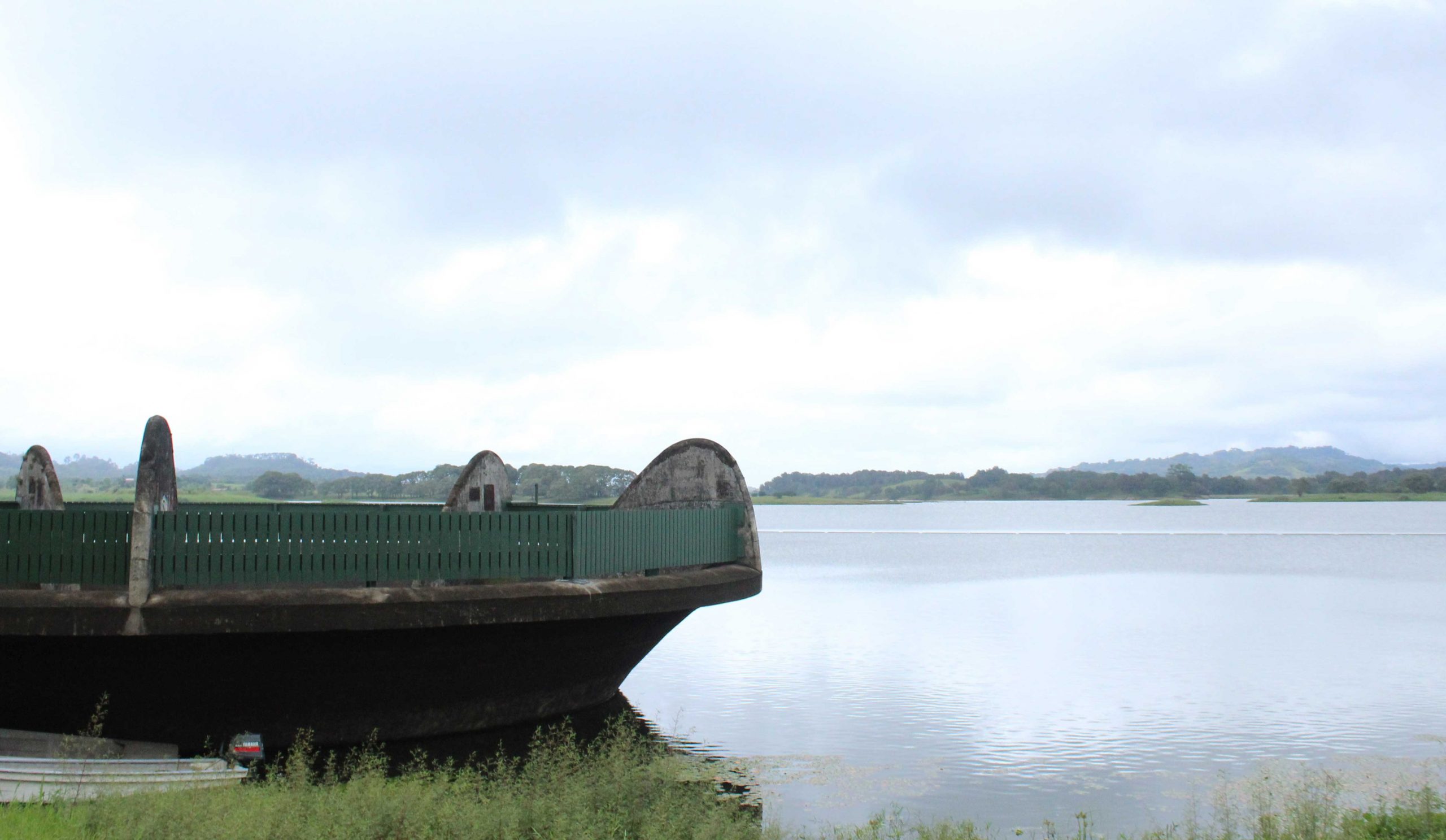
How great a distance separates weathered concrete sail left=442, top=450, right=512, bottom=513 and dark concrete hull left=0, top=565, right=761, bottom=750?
568 centimetres

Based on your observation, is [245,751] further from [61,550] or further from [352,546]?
[61,550]

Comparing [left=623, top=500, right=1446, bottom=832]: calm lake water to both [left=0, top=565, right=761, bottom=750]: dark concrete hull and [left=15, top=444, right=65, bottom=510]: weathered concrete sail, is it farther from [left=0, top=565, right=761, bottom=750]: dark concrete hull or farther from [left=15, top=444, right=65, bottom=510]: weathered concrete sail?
[left=15, top=444, right=65, bottom=510]: weathered concrete sail

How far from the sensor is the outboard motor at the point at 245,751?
39.8ft

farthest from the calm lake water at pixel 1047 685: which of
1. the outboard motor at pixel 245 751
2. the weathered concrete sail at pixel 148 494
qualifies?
the weathered concrete sail at pixel 148 494

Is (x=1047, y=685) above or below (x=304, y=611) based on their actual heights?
below

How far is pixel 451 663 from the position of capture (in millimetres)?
13164

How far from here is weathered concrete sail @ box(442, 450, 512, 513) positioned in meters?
19.4

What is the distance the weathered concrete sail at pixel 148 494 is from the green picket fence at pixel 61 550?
231mm

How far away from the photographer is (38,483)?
18.0 meters

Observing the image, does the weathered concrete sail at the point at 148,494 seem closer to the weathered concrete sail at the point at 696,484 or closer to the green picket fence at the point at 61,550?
the green picket fence at the point at 61,550

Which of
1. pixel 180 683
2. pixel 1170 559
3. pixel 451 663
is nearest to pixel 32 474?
pixel 180 683

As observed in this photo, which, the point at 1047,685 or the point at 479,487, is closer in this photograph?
the point at 479,487

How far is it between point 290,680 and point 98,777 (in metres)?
2.18

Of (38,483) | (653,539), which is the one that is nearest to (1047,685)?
(653,539)
